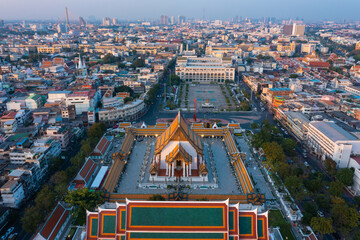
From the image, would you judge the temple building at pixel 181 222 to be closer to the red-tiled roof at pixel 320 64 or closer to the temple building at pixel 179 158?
the temple building at pixel 179 158

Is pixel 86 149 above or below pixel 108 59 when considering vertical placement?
below

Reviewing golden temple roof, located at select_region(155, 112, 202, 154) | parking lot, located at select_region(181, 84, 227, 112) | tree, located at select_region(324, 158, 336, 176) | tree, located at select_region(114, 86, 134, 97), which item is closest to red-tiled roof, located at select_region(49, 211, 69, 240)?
golden temple roof, located at select_region(155, 112, 202, 154)

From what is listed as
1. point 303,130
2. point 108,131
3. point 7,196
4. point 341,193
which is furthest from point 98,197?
point 303,130

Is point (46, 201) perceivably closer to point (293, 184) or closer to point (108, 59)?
point (293, 184)

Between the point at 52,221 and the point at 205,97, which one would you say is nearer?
the point at 52,221

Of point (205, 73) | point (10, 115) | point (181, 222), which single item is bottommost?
point (10, 115)

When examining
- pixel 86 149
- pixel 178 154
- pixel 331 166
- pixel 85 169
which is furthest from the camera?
pixel 86 149

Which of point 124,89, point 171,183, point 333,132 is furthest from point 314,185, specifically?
point 124,89

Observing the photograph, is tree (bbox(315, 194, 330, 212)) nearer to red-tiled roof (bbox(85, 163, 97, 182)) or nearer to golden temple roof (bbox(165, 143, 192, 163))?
golden temple roof (bbox(165, 143, 192, 163))
